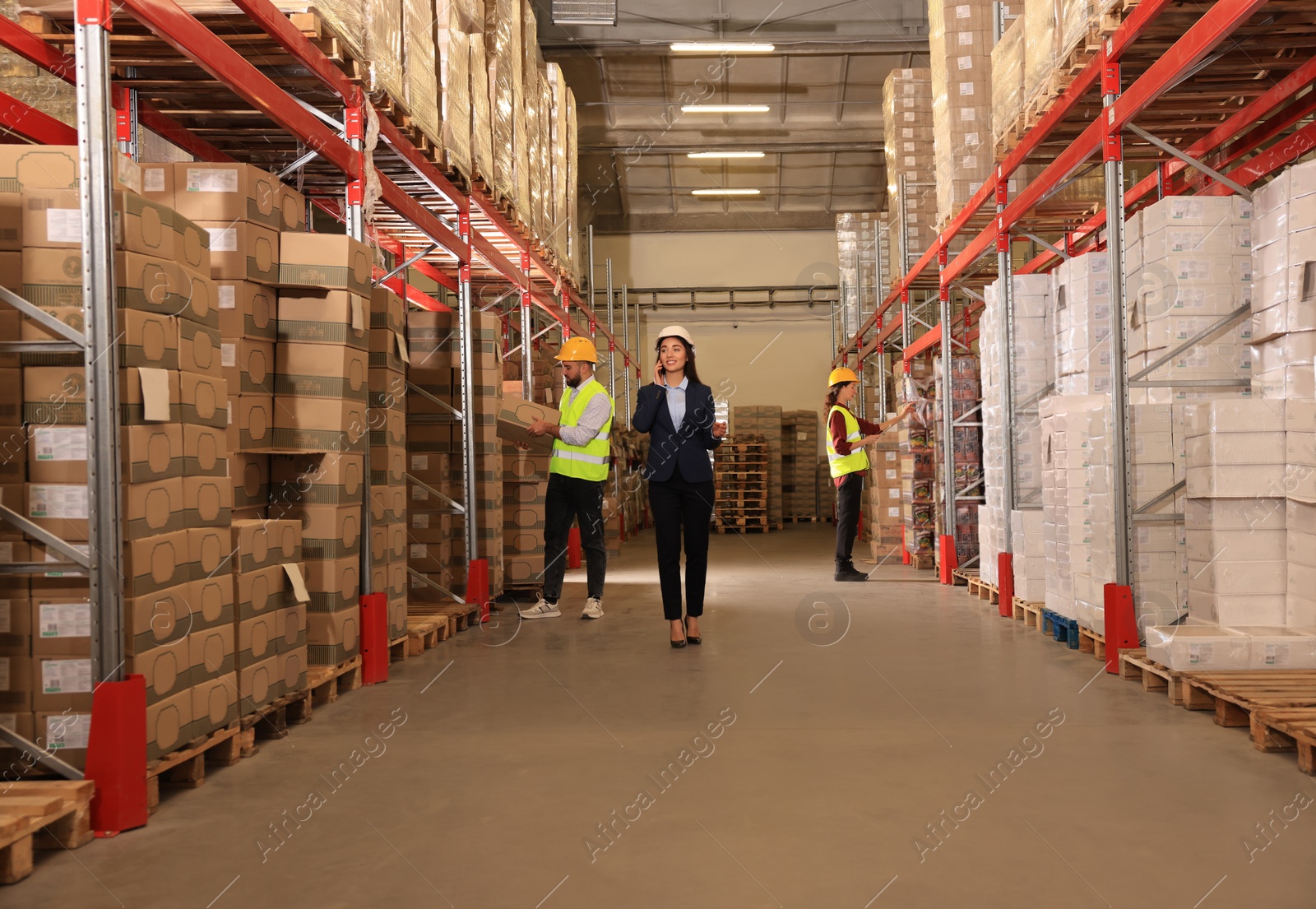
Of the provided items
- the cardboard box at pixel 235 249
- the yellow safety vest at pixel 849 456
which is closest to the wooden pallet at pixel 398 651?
the cardboard box at pixel 235 249

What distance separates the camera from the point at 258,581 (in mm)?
4590

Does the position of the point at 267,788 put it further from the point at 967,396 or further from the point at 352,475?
the point at 967,396

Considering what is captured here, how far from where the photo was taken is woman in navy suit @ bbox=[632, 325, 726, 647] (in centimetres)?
664

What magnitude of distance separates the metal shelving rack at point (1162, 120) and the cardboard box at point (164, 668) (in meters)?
4.68

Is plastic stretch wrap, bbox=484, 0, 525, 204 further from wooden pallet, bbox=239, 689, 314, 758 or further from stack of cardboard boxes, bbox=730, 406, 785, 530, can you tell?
stack of cardboard boxes, bbox=730, 406, 785, 530

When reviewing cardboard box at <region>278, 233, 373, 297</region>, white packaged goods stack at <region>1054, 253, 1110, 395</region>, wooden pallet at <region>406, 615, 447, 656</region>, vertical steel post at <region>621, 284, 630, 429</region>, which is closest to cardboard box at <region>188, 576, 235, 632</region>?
cardboard box at <region>278, 233, 373, 297</region>

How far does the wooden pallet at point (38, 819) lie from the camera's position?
304cm

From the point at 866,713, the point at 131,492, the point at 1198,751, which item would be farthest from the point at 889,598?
the point at 131,492

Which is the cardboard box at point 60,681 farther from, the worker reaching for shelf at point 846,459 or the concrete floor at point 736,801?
the worker reaching for shelf at point 846,459

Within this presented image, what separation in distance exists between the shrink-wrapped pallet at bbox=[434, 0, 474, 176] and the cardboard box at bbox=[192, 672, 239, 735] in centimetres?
454

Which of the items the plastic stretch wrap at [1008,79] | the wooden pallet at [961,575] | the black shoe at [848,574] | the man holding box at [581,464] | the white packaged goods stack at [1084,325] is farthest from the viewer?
the black shoe at [848,574]

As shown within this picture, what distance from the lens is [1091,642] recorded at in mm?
6480

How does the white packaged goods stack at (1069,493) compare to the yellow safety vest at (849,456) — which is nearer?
the white packaged goods stack at (1069,493)

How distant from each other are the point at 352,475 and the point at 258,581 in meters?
1.13
